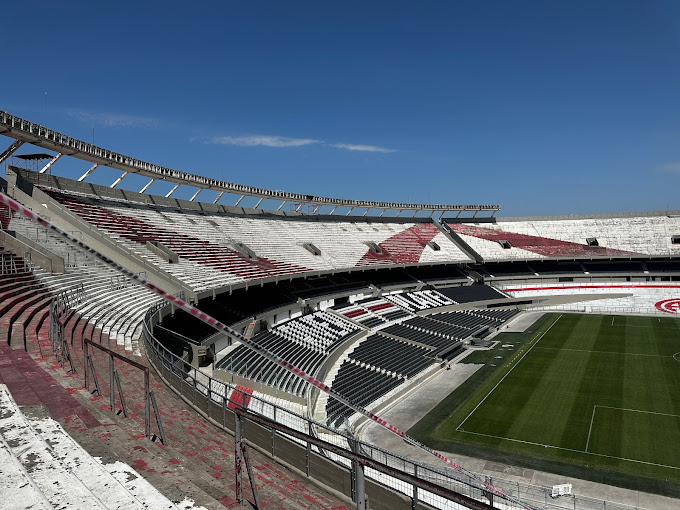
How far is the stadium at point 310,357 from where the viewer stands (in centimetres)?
575

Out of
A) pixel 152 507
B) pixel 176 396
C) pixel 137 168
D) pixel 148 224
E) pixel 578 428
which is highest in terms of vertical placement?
pixel 137 168

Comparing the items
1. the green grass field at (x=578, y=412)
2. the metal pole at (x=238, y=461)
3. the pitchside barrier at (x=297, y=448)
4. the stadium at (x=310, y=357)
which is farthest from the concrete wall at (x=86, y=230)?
the metal pole at (x=238, y=461)

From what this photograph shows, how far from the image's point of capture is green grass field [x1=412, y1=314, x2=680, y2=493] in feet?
58.6

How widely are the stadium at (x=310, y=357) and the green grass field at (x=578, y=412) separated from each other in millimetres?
147

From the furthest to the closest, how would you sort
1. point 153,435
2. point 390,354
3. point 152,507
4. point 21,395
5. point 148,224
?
point 148,224 < point 390,354 < point 21,395 < point 153,435 < point 152,507

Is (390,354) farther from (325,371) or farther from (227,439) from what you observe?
(227,439)

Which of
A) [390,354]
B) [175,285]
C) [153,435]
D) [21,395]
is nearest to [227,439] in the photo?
[153,435]

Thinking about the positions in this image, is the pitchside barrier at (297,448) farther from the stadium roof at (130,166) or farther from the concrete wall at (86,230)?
the stadium roof at (130,166)

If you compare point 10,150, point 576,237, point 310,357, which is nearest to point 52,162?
point 10,150

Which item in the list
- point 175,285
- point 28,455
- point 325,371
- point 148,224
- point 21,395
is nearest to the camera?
point 28,455

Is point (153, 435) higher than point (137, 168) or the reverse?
the reverse

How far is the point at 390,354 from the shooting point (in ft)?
102

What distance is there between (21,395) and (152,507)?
A: 4132mm

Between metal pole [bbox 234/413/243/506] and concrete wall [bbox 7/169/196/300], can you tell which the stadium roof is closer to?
concrete wall [bbox 7/169/196/300]
